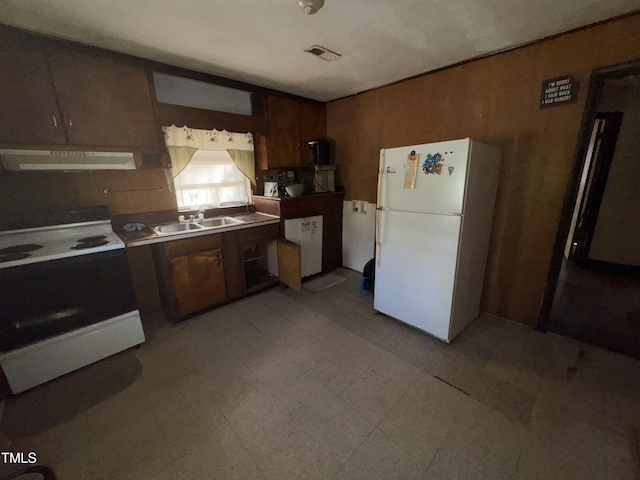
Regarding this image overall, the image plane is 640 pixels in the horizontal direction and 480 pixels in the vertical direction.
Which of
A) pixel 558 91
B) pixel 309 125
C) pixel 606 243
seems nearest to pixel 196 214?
pixel 309 125

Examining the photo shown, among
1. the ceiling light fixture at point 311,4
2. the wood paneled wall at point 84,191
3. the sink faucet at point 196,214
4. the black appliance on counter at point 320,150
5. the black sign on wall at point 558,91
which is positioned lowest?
the sink faucet at point 196,214

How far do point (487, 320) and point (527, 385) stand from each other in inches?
31.7

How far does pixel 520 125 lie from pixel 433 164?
3.04ft

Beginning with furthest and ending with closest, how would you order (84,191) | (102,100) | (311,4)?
(84,191) → (102,100) → (311,4)

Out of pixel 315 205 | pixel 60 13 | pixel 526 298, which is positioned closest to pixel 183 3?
pixel 60 13

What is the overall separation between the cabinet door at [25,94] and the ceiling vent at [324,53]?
1944 mm

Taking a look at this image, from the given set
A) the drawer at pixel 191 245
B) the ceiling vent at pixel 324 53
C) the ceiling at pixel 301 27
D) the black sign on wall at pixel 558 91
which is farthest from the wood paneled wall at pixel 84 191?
the black sign on wall at pixel 558 91

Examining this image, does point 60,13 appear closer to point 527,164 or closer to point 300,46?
point 300,46

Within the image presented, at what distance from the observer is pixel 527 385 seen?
5.62 feet

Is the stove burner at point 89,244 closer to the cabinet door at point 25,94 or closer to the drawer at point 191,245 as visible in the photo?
the drawer at point 191,245

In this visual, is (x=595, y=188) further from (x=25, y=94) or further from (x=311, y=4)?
(x=25, y=94)

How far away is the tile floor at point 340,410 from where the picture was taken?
1.28 metres

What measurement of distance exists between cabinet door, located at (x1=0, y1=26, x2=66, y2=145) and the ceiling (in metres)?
0.14

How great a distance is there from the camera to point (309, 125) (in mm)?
3490
